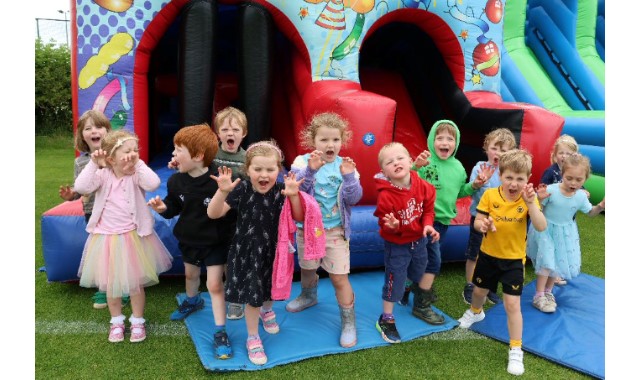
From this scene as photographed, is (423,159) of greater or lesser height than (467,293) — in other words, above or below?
above

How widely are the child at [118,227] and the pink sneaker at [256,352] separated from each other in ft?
2.24

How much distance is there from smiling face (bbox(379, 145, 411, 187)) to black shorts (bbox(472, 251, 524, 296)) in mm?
681

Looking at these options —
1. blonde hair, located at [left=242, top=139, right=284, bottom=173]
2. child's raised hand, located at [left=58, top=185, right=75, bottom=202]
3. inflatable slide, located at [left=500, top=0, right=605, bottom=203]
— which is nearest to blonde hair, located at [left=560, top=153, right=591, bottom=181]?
blonde hair, located at [left=242, top=139, right=284, bottom=173]

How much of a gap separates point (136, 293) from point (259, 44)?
2.35 metres

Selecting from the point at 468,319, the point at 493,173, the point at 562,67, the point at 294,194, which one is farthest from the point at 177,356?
the point at 562,67

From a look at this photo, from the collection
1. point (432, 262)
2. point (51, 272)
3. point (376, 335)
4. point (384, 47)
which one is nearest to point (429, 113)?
point (384, 47)

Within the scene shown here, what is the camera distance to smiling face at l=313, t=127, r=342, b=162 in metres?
2.63

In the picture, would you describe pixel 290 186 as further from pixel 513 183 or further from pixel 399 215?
pixel 513 183

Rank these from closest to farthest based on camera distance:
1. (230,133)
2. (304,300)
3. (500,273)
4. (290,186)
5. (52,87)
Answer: (290,186) < (500,273) < (230,133) < (304,300) < (52,87)

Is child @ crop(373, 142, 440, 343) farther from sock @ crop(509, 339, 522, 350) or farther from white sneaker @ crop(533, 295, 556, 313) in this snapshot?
white sneaker @ crop(533, 295, 556, 313)

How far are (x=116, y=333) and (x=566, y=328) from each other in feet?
9.13

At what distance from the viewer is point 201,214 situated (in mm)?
2631

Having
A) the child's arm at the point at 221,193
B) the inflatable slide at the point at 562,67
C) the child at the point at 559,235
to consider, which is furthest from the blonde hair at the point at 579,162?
the inflatable slide at the point at 562,67

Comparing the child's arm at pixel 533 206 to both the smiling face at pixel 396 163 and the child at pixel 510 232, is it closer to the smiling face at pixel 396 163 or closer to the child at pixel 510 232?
the child at pixel 510 232
